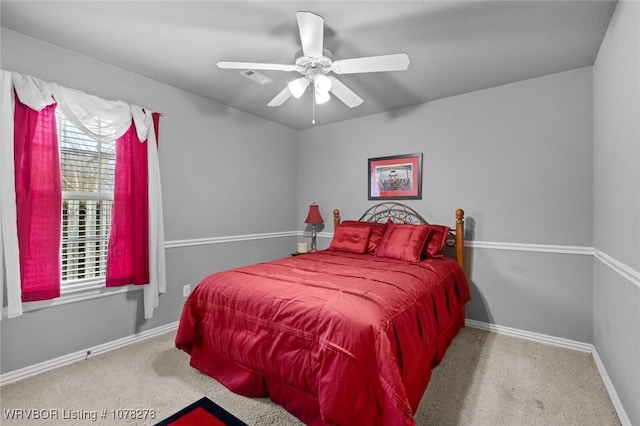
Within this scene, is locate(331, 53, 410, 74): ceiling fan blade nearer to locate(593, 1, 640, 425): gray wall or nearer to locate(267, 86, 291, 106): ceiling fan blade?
locate(267, 86, 291, 106): ceiling fan blade

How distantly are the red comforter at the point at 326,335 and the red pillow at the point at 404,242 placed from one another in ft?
1.18

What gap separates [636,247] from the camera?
152 centimetres

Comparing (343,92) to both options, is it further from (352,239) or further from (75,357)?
(75,357)

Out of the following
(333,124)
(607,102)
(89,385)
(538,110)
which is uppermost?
(333,124)

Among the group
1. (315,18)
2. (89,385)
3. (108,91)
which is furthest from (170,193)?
(315,18)

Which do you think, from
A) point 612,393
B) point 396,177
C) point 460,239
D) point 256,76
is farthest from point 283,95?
point 612,393

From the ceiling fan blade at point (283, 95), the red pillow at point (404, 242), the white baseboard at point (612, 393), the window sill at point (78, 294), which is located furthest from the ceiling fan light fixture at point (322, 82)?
the white baseboard at point (612, 393)

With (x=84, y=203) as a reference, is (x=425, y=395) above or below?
below

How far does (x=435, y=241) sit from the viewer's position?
305cm

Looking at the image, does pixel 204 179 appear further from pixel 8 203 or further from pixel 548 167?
pixel 548 167

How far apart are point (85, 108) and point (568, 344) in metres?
4.69

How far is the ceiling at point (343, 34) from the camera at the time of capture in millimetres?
1892

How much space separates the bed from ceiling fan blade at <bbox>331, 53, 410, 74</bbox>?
4.86ft

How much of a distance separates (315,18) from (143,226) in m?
2.32
